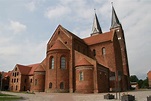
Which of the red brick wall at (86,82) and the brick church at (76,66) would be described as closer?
the red brick wall at (86,82)

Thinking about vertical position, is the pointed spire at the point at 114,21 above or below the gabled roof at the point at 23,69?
above

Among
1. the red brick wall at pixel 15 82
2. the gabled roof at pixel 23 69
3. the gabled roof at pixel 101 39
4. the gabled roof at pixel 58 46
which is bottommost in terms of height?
the red brick wall at pixel 15 82

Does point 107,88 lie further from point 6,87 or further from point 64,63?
point 6,87

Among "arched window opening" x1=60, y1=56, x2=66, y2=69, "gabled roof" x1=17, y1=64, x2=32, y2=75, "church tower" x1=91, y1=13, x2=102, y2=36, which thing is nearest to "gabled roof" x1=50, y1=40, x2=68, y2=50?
"arched window opening" x1=60, y1=56, x2=66, y2=69

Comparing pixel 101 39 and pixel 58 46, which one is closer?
pixel 58 46

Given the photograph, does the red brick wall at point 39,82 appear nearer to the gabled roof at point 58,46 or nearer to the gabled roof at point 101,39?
the gabled roof at point 58,46

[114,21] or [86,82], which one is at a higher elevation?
[114,21]

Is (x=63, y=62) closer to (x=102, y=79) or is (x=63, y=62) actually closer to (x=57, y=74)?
(x=57, y=74)

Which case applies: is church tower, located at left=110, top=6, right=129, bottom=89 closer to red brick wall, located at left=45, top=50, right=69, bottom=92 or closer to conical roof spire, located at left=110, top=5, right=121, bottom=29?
conical roof spire, located at left=110, top=5, right=121, bottom=29

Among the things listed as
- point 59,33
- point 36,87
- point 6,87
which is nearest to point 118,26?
point 59,33

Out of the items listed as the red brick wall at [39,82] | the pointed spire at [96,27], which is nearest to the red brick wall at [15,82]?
the red brick wall at [39,82]

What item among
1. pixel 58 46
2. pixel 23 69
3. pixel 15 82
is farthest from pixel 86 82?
pixel 15 82

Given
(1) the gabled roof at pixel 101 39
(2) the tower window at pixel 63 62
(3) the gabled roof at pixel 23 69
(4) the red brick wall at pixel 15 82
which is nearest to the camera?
(2) the tower window at pixel 63 62

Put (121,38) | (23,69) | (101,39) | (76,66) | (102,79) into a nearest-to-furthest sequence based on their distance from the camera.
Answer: (76,66), (102,79), (101,39), (121,38), (23,69)
